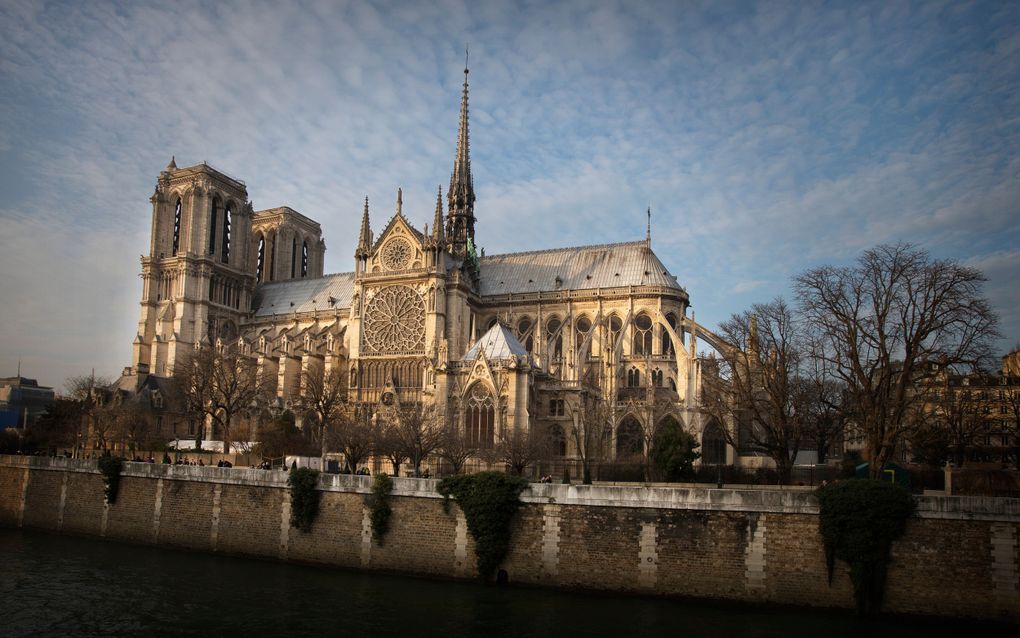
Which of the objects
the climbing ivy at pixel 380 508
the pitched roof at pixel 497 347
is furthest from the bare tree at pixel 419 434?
the climbing ivy at pixel 380 508

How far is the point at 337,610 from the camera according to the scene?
2644 centimetres

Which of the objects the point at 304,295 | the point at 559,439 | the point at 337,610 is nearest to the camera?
the point at 337,610

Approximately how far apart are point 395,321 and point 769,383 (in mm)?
33310

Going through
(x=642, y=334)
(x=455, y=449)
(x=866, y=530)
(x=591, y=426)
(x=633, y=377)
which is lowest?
(x=866, y=530)

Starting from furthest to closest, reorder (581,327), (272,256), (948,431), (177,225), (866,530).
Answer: (272,256)
(177,225)
(581,327)
(948,431)
(866,530)

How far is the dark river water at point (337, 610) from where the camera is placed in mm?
24141

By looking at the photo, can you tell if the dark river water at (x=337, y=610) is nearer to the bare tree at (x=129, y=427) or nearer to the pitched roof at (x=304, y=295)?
the bare tree at (x=129, y=427)

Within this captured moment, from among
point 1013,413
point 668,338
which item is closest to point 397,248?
point 668,338

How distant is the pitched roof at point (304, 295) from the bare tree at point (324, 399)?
1463cm

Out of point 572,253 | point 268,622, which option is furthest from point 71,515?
point 572,253

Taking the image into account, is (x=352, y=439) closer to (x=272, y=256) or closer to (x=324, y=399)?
(x=324, y=399)

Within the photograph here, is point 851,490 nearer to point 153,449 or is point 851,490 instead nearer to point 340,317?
point 153,449

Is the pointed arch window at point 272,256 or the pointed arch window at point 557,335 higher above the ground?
the pointed arch window at point 272,256

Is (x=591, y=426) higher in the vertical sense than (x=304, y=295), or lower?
Answer: lower
